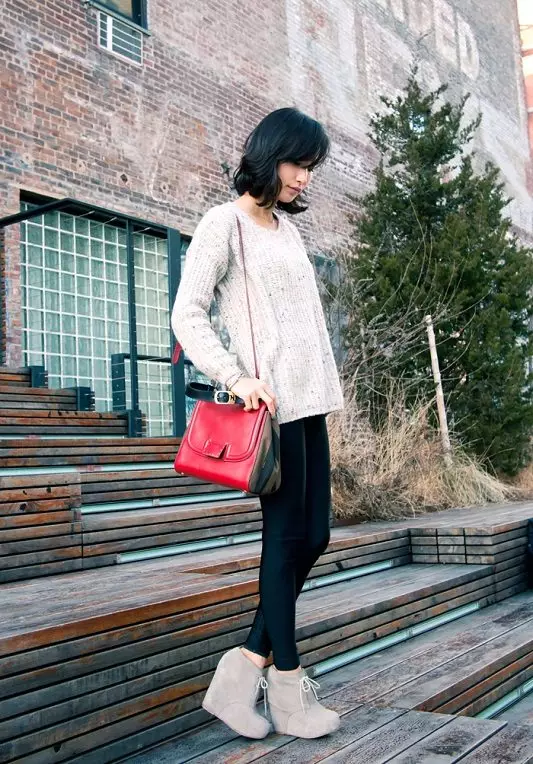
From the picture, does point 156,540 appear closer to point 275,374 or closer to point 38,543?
point 38,543

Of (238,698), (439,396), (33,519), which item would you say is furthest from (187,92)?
(238,698)

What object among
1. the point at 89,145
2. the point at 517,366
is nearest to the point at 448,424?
the point at 517,366

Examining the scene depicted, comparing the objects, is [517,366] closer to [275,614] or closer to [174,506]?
[174,506]

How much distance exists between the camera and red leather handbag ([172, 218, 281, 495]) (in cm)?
184

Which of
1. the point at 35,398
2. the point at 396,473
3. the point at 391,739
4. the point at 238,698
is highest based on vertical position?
the point at 35,398

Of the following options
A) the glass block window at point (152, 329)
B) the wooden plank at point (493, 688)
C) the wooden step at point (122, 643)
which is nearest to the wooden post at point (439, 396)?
the glass block window at point (152, 329)

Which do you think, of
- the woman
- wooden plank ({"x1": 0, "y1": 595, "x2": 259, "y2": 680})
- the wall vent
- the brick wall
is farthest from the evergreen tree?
the woman

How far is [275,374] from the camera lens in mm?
2004

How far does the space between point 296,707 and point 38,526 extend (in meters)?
1.35

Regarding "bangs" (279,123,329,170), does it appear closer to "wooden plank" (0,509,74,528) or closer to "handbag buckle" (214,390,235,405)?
"handbag buckle" (214,390,235,405)

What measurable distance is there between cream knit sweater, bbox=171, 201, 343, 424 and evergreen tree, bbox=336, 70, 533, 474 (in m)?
5.22

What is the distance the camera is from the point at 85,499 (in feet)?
12.1

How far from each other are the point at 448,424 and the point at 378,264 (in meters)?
1.64

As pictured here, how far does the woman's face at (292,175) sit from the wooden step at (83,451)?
2.22m
